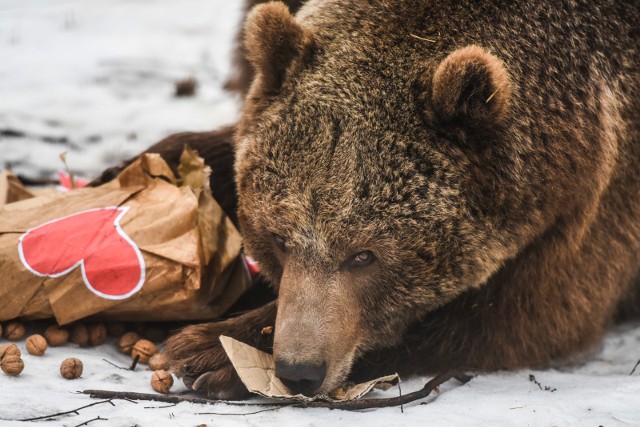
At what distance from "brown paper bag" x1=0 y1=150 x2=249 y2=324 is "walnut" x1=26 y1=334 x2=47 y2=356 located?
0.14 meters

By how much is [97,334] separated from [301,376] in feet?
4.18

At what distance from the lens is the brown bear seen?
3.39 metres

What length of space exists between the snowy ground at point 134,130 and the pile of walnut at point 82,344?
5cm

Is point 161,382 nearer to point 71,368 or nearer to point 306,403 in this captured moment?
point 71,368

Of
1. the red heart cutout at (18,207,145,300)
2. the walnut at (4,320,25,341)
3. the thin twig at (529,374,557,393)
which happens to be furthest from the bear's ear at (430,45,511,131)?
the walnut at (4,320,25,341)

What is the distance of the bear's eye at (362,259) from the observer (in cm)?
350

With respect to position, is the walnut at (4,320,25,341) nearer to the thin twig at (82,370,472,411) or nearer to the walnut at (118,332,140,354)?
the walnut at (118,332,140,354)

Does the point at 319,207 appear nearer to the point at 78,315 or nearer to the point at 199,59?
the point at 78,315

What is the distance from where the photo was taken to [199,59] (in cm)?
858

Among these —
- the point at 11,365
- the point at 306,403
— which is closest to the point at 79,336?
the point at 11,365

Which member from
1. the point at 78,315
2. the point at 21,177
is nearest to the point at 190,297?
the point at 78,315

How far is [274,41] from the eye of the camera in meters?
3.70

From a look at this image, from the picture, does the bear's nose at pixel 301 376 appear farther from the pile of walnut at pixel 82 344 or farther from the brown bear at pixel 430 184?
the pile of walnut at pixel 82 344

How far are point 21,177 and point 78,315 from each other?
2017 mm
